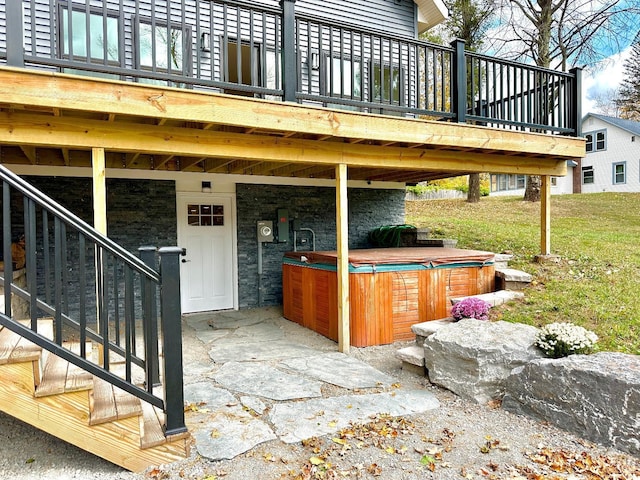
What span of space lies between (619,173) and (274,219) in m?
20.2

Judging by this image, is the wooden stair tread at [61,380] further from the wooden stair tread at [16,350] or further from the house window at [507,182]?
the house window at [507,182]

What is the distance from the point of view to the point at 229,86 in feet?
12.9

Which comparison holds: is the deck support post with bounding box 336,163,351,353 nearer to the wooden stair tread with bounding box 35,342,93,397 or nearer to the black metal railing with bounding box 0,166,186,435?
the black metal railing with bounding box 0,166,186,435

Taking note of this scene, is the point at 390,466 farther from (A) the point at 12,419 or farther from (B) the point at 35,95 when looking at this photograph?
(B) the point at 35,95

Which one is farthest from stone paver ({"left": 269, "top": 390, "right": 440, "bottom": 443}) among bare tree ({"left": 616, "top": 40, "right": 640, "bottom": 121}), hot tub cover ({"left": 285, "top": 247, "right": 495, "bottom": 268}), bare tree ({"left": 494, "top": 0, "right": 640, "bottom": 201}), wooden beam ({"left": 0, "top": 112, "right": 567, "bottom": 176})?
bare tree ({"left": 616, "top": 40, "right": 640, "bottom": 121})

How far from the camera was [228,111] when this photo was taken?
12.9 feet

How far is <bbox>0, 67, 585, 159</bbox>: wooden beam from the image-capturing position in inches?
130

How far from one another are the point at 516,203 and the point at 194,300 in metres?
12.3

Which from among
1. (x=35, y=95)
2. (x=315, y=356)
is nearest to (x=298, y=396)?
(x=315, y=356)

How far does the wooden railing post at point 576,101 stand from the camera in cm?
601

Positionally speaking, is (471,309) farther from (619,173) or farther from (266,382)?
(619,173)

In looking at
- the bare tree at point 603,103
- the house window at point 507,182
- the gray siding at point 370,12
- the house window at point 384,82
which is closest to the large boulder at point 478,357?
the house window at point 384,82

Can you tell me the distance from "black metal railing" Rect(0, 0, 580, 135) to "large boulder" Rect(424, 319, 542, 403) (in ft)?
8.20

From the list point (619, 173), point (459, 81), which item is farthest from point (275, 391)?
point (619, 173)
